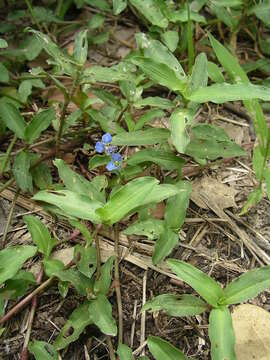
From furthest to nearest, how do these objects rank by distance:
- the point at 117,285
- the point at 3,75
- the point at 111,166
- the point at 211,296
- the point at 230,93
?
the point at 3,75, the point at 111,166, the point at 117,285, the point at 230,93, the point at 211,296

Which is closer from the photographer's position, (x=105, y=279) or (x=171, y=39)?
(x=105, y=279)

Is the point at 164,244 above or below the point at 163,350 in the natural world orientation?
above

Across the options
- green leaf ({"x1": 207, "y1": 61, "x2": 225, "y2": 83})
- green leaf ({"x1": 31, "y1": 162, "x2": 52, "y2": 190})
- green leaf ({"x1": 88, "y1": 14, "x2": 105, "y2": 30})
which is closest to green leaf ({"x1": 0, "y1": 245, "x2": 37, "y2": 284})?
green leaf ({"x1": 31, "y1": 162, "x2": 52, "y2": 190})

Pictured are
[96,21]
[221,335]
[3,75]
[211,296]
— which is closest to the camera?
[221,335]

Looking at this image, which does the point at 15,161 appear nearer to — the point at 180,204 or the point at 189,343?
the point at 180,204

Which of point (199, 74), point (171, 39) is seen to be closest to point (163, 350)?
point (199, 74)

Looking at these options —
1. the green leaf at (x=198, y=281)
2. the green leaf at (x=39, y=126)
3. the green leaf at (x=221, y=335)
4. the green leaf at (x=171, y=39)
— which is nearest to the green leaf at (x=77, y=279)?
the green leaf at (x=198, y=281)

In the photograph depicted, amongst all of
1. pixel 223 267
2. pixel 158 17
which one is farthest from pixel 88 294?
pixel 158 17

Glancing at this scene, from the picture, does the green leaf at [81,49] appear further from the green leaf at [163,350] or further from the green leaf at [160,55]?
the green leaf at [163,350]

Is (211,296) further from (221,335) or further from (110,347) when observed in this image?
(110,347)
